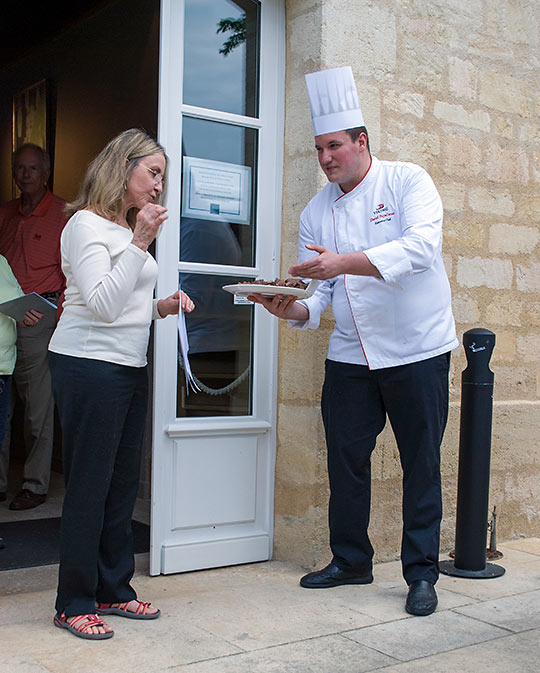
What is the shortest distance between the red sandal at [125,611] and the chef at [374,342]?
2.55ft

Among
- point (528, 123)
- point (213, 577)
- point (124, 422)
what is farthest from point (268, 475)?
point (528, 123)

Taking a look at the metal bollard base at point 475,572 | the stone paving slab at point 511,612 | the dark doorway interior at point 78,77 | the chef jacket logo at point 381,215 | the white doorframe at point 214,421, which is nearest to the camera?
the stone paving slab at point 511,612

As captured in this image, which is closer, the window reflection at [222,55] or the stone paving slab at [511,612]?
the stone paving slab at [511,612]

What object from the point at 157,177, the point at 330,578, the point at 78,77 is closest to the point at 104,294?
the point at 157,177

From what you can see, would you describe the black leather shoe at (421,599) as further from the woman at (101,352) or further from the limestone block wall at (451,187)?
the woman at (101,352)

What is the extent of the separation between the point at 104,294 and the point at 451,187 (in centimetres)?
229

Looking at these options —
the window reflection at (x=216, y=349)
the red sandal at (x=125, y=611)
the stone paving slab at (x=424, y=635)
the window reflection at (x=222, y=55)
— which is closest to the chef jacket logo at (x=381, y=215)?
the window reflection at (x=216, y=349)

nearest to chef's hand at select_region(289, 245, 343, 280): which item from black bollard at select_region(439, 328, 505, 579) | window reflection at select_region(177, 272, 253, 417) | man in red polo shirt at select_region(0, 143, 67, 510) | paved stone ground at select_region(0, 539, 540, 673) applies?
window reflection at select_region(177, 272, 253, 417)

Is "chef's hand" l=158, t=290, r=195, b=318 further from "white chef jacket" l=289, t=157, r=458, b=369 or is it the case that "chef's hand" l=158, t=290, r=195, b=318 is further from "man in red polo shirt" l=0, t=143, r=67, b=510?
"man in red polo shirt" l=0, t=143, r=67, b=510

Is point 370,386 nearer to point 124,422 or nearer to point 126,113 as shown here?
point 124,422

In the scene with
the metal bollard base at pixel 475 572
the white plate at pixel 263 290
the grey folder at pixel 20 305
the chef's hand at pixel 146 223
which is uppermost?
the chef's hand at pixel 146 223

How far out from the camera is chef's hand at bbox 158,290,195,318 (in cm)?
315

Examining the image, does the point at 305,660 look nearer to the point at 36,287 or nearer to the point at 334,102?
the point at 334,102

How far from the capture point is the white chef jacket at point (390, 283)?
11.5 feet
